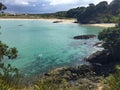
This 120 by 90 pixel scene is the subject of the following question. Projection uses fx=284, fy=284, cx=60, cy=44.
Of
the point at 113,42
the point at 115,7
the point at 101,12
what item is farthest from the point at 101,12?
the point at 113,42

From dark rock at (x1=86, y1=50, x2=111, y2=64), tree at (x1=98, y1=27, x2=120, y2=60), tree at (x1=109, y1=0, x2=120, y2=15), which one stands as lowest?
dark rock at (x1=86, y1=50, x2=111, y2=64)

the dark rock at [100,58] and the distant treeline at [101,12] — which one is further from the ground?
the distant treeline at [101,12]

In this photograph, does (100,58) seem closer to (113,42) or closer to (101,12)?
(113,42)

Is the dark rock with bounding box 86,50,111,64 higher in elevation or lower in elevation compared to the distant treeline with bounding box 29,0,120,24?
lower

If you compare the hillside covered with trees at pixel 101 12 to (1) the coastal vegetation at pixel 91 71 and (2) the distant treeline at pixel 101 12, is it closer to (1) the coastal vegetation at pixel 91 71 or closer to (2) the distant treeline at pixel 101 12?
(2) the distant treeline at pixel 101 12

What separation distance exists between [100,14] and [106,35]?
99469mm

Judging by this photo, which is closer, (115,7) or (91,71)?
(91,71)

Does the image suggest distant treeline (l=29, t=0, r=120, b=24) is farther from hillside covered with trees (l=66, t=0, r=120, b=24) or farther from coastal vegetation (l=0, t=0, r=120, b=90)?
coastal vegetation (l=0, t=0, r=120, b=90)

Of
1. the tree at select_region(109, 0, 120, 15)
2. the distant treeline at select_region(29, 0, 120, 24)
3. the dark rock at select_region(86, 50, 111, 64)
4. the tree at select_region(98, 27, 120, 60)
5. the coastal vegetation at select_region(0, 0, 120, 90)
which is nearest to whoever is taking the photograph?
the coastal vegetation at select_region(0, 0, 120, 90)

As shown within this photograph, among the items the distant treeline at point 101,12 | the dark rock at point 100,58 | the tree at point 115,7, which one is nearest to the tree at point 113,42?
the dark rock at point 100,58

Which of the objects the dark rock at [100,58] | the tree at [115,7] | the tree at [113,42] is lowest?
the dark rock at [100,58]

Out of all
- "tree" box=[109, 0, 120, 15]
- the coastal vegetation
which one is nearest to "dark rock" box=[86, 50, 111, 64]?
the coastal vegetation

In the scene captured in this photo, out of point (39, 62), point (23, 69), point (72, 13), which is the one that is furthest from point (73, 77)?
point (72, 13)

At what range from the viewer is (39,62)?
5259 centimetres
